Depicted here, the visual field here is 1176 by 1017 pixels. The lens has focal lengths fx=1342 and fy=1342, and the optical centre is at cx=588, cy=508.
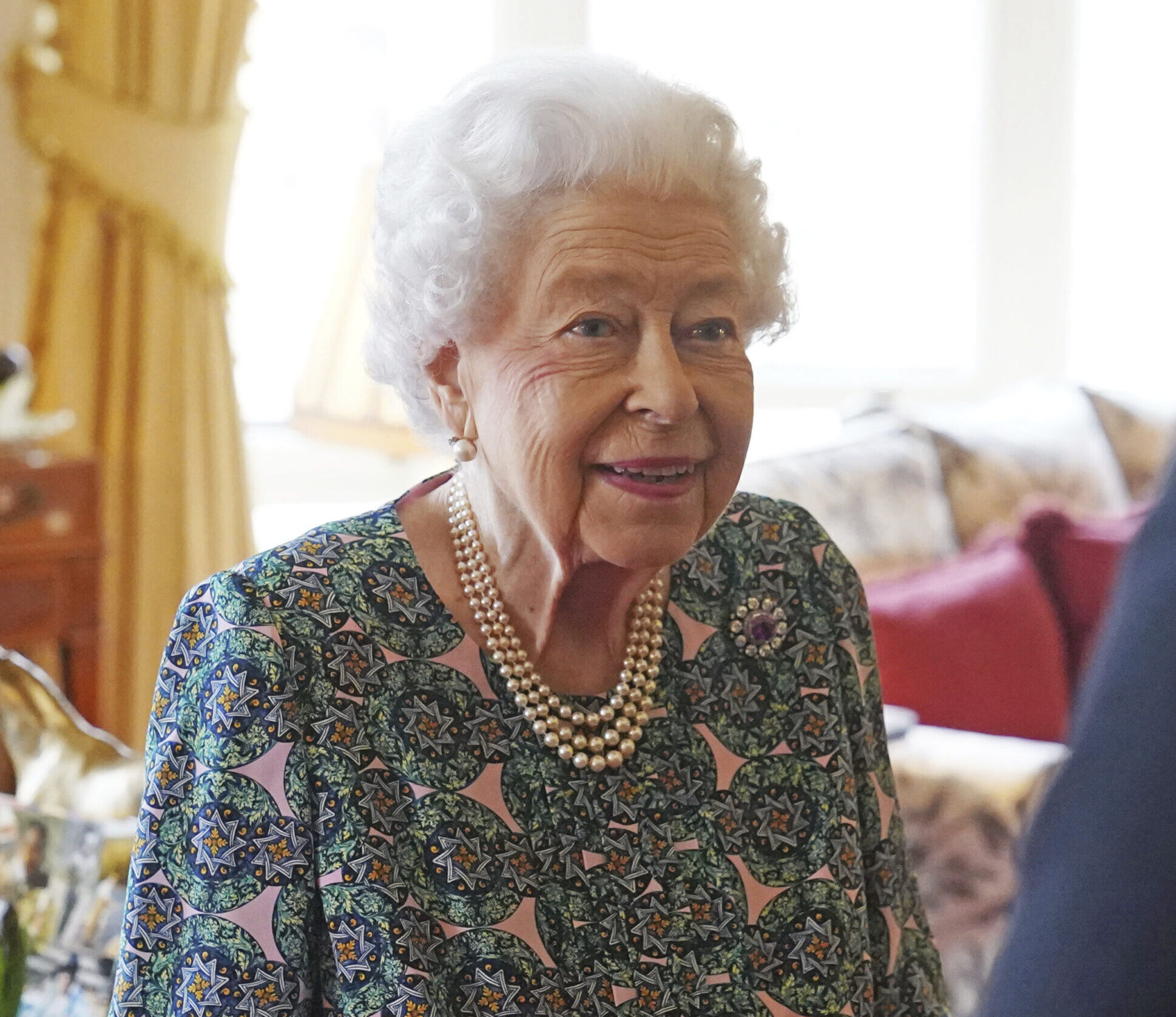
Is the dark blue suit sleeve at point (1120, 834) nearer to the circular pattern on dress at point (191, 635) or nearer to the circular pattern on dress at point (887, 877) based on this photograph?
the circular pattern on dress at point (191, 635)

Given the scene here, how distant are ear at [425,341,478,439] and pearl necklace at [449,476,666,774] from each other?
80mm

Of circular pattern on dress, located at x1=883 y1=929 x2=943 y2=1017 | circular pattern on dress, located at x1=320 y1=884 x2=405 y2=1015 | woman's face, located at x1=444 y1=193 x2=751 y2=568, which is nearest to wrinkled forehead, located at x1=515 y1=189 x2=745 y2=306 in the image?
woman's face, located at x1=444 y1=193 x2=751 y2=568

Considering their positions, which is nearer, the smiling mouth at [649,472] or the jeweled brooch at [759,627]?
the smiling mouth at [649,472]

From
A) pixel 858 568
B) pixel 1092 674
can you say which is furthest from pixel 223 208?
pixel 1092 674

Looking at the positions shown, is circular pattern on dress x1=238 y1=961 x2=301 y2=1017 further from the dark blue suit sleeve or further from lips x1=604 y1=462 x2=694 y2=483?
the dark blue suit sleeve

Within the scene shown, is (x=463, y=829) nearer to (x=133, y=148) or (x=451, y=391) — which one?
(x=451, y=391)

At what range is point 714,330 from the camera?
Result: 125cm

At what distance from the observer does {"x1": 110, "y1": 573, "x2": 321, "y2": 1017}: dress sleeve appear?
1102 mm

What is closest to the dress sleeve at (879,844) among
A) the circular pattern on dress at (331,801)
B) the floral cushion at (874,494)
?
the circular pattern on dress at (331,801)

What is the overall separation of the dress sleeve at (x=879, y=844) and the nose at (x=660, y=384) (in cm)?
35

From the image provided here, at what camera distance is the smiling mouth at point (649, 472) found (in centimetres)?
120

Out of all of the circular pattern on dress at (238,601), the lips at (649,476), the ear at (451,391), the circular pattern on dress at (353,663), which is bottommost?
the circular pattern on dress at (353,663)

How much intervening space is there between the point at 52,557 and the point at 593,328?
5.23 feet

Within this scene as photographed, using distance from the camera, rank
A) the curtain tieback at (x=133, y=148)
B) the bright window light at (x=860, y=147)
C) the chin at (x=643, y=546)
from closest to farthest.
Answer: the chin at (x=643, y=546) → the curtain tieback at (x=133, y=148) → the bright window light at (x=860, y=147)
